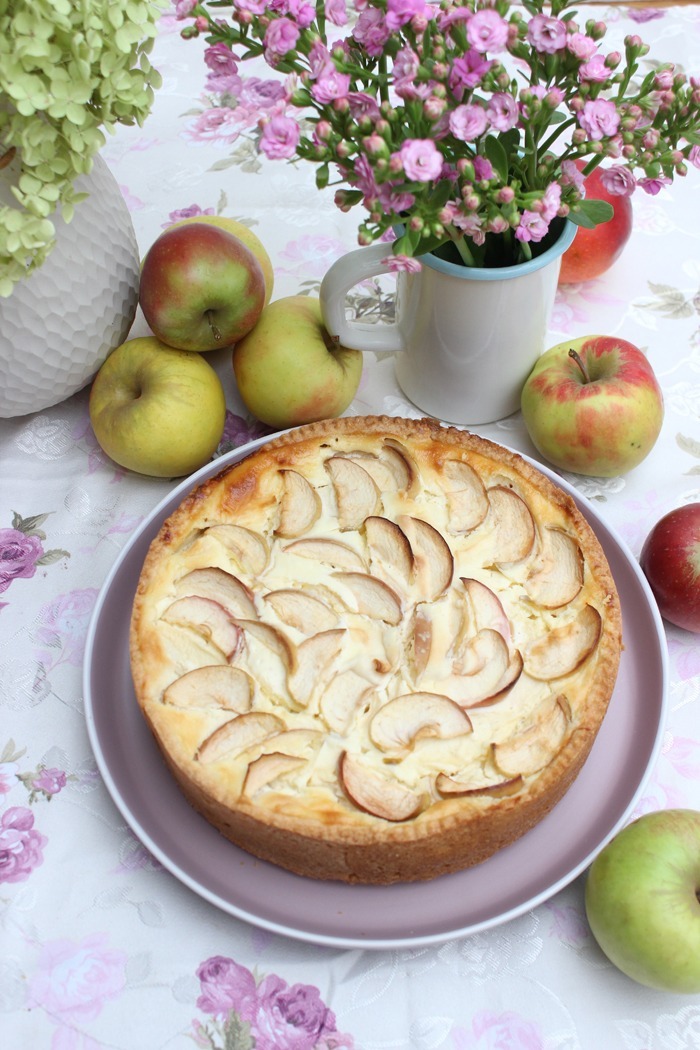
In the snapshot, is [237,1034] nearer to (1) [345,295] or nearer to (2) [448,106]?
(1) [345,295]

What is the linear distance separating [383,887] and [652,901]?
0.38 m

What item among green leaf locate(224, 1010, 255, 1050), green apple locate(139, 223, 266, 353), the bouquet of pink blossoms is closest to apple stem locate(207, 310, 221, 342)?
green apple locate(139, 223, 266, 353)

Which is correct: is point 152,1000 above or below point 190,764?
below

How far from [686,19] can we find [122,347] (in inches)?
73.0

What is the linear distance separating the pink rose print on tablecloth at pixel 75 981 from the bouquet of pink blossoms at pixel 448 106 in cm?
109

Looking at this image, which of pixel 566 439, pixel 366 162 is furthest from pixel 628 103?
pixel 566 439

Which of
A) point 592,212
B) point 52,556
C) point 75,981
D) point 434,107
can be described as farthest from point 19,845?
point 592,212

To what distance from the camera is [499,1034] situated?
4.21 ft

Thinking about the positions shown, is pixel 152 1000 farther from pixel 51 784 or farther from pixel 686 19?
pixel 686 19

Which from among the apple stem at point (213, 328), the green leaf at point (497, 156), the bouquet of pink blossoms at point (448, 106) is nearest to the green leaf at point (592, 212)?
the bouquet of pink blossoms at point (448, 106)

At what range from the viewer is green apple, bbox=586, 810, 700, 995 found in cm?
121

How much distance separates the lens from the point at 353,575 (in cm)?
151

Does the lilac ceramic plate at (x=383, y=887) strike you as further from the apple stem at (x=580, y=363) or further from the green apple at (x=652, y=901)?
the apple stem at (x=580, y=363)

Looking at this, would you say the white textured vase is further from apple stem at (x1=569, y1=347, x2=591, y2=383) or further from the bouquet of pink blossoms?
apple stem at (x1=569, y1=347, x2=591, y2=383)
